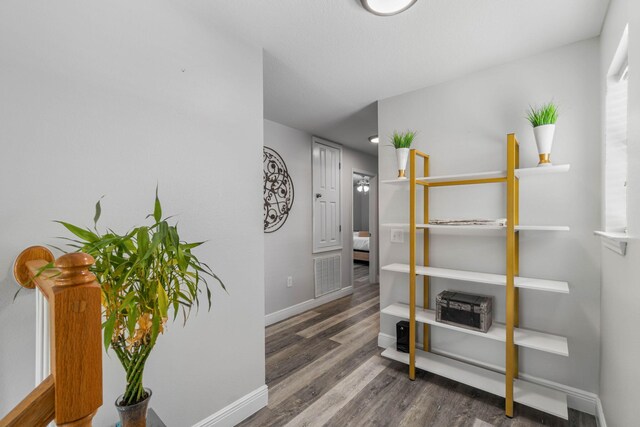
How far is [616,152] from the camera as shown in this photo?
5.62 feet

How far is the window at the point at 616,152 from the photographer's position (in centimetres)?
166

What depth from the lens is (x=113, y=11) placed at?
4.51 ft

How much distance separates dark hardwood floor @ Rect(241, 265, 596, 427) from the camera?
74.4 inches

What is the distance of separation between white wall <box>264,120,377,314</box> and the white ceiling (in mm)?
1060

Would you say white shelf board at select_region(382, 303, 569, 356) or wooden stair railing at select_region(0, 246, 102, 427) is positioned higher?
wooden stair railing at select_region(0, 246, 102, 427)

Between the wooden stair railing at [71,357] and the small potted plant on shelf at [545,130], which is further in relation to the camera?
the small potted plant on shelf at [545,130]

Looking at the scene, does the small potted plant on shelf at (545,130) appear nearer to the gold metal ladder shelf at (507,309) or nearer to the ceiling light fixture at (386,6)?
the gold metal ladder shelf at (507,309)

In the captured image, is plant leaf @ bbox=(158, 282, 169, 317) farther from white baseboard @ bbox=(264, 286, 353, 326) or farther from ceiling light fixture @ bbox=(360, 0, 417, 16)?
white baseboard @ bbox=(264, 286, 353, 326)

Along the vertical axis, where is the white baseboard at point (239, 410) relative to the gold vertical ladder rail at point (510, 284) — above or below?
below

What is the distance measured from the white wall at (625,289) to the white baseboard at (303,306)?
2915 millimetres

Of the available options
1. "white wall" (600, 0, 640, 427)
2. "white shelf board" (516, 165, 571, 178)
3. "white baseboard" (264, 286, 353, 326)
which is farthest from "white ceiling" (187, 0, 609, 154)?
"white baseboard" (264, 286, 353, 326)

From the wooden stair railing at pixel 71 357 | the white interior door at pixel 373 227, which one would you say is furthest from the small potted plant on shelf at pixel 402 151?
the white interior door at pixel 373 227

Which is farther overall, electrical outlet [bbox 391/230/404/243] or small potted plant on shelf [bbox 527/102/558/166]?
electrical outlet [bbox 391/230/404/243]

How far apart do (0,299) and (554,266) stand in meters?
2.96
